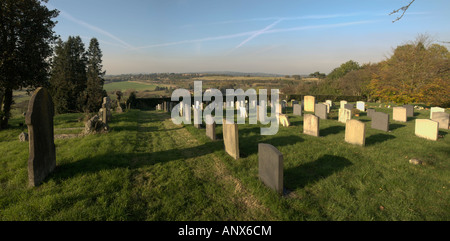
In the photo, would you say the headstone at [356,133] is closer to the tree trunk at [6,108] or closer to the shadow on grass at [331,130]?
the shadow on grass at [331,130]

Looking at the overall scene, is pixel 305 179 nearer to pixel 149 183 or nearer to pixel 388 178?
pixel 388 178


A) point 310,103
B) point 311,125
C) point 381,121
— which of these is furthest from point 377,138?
point 310,103

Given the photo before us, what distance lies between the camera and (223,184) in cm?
470

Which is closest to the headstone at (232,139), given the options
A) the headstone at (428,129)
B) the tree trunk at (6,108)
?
the headstone at (428,129)

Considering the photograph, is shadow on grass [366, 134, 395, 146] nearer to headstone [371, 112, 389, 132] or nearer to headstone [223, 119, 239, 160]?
headstone [371, 112, 389, 132]

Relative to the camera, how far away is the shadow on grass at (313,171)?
4621 mm

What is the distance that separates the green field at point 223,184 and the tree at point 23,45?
17.9 ft

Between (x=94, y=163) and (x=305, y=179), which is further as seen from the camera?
(x=94, y=163)

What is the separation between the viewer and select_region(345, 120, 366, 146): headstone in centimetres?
741

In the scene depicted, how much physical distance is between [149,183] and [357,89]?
142 feet

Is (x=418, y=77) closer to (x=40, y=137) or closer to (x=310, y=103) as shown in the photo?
(x=310, y=103)
